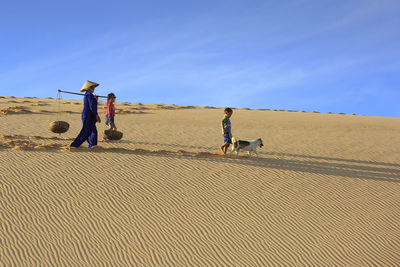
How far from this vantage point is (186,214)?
7578 mm

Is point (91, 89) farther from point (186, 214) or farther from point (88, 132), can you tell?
point (186, 214)

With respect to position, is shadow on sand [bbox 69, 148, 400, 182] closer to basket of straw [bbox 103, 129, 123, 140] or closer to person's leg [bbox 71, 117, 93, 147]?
person's leg [bbox 71, 117, 93, 147]

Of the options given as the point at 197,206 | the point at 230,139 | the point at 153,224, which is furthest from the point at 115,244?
the point at 230,139

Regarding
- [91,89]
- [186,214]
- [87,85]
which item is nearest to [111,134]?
[91,89]

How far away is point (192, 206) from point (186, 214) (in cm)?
41

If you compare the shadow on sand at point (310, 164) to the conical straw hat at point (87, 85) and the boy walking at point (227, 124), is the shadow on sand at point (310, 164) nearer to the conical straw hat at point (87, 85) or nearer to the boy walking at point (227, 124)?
the boy walking at point (227, 124)

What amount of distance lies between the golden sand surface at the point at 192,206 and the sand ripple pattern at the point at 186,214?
0.07ft

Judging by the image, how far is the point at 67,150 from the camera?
11.8 metres

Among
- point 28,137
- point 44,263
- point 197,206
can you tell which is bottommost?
point 44,263

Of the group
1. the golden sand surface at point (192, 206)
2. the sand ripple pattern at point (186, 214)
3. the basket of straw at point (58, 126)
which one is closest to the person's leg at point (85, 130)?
the golden sand surface at point (192, 206)

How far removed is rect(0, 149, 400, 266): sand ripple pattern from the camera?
6238mm

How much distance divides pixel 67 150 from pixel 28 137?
143 inches

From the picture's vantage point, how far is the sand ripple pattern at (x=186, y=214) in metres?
6.24

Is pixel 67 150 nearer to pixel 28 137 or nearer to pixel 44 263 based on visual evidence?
pixel 28 137
